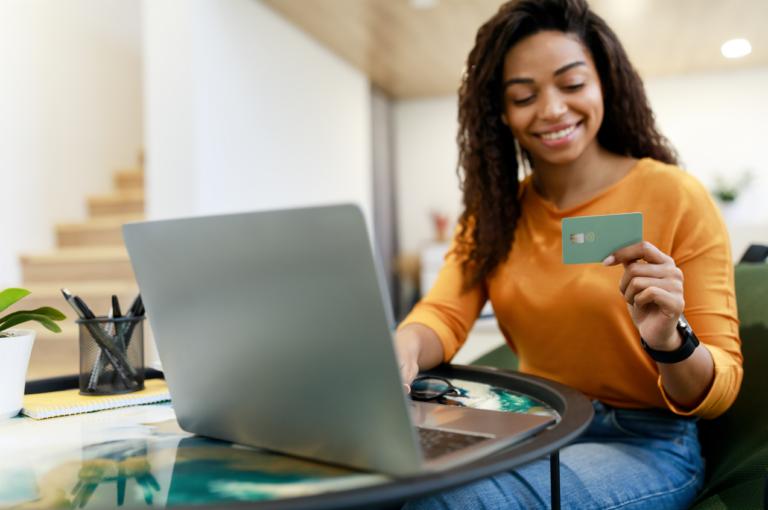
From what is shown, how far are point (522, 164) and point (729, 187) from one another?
5.09 meters

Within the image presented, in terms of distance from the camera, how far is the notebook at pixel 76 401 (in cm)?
74

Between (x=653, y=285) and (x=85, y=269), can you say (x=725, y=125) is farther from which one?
(x=653, y=285)

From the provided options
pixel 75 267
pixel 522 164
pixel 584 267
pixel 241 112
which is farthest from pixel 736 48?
pixel 75 267

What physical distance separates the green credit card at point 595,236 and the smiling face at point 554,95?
426 mm

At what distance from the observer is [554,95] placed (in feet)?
3.37

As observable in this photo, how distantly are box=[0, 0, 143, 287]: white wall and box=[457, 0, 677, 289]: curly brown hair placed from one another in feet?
10.0

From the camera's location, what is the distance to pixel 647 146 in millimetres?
1092

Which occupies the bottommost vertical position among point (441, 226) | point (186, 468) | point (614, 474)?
point (614, 474)

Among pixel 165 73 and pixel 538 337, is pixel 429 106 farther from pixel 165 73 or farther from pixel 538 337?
pixel 538 337

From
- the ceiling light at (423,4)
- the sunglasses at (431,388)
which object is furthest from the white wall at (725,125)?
the sunglasses at (431,388)

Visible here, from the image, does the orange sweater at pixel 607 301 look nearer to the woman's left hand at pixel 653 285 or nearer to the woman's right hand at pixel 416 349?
the woman's right hand at pixel 416 349

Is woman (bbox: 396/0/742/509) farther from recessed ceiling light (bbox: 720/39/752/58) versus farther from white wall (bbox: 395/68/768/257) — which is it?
recessed ceiling light (bbox: 720/39/752/58)

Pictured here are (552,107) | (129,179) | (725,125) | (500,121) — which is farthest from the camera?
(725,125)

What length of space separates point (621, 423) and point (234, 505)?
2.46ft
